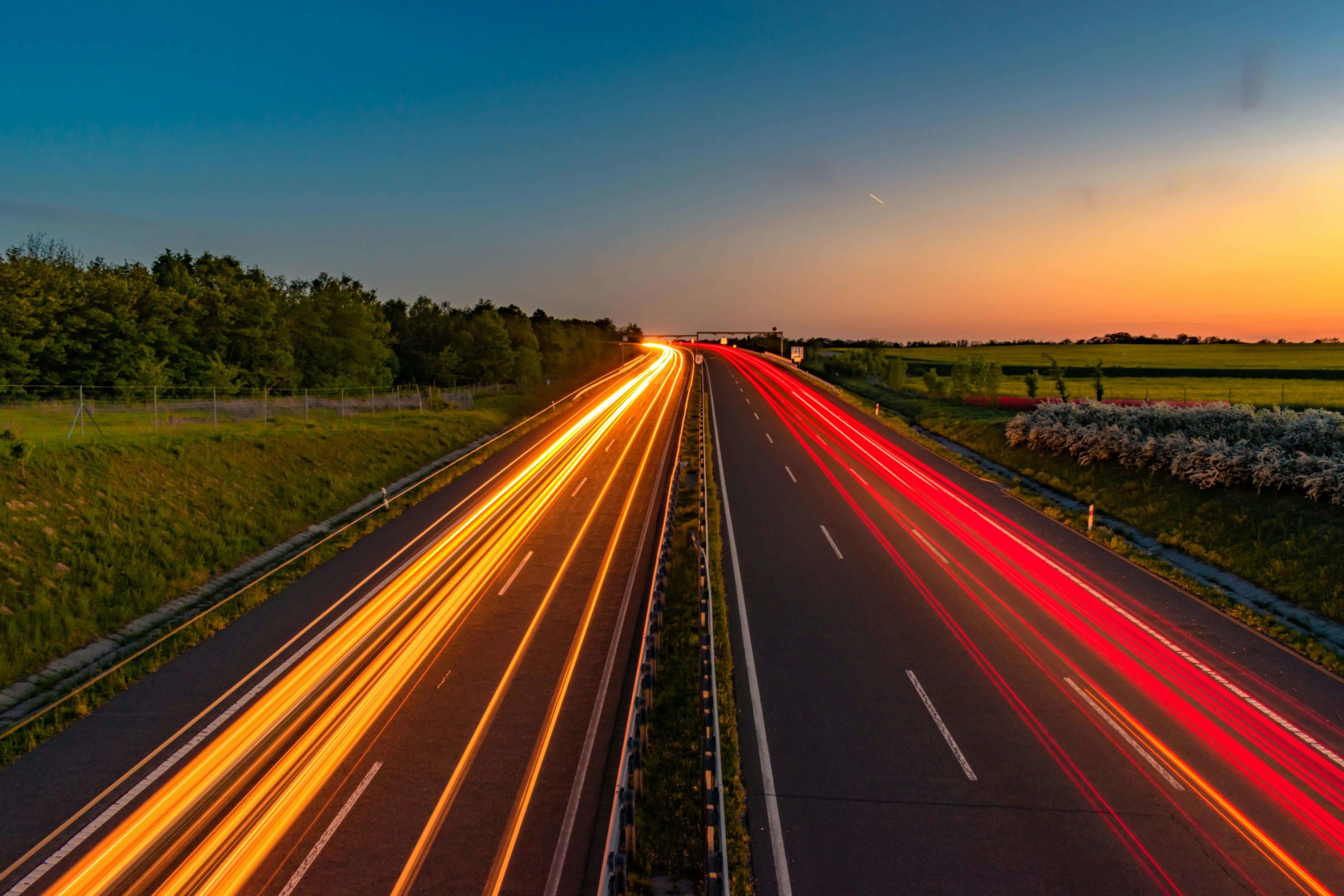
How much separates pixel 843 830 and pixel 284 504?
20.8m

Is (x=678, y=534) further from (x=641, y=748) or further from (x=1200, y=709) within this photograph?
(x=1200, y=709)

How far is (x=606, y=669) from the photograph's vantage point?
12289 millimetres

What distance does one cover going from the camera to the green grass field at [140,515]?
13.9 metres

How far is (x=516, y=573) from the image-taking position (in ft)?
57.6

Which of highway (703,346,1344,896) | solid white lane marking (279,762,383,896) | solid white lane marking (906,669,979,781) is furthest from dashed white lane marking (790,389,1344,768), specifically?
solid white lane marking (279,762,383,896)

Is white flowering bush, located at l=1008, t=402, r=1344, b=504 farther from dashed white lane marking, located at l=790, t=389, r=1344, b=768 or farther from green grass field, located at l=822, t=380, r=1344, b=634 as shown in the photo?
dashed white lane marking, located at l=790, t=389, r=1344, b=768

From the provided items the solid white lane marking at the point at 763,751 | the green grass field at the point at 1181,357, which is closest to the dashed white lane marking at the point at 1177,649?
the solid white lane marking at the point at 763,751

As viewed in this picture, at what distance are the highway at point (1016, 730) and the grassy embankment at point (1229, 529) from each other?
727mm

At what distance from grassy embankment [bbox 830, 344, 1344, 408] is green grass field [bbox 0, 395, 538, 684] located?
58.9m

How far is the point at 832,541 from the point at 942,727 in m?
10.1

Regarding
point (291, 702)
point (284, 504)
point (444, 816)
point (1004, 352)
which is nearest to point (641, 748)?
point (444, 816)

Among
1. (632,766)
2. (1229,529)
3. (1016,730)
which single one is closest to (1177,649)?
(1016,730)

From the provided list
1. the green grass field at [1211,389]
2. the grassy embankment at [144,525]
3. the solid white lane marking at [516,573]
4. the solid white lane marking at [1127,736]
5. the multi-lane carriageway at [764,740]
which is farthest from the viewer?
the green grass field at [1211,389]

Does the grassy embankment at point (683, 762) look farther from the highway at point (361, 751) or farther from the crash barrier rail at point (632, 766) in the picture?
the highway at point (361, 751)
